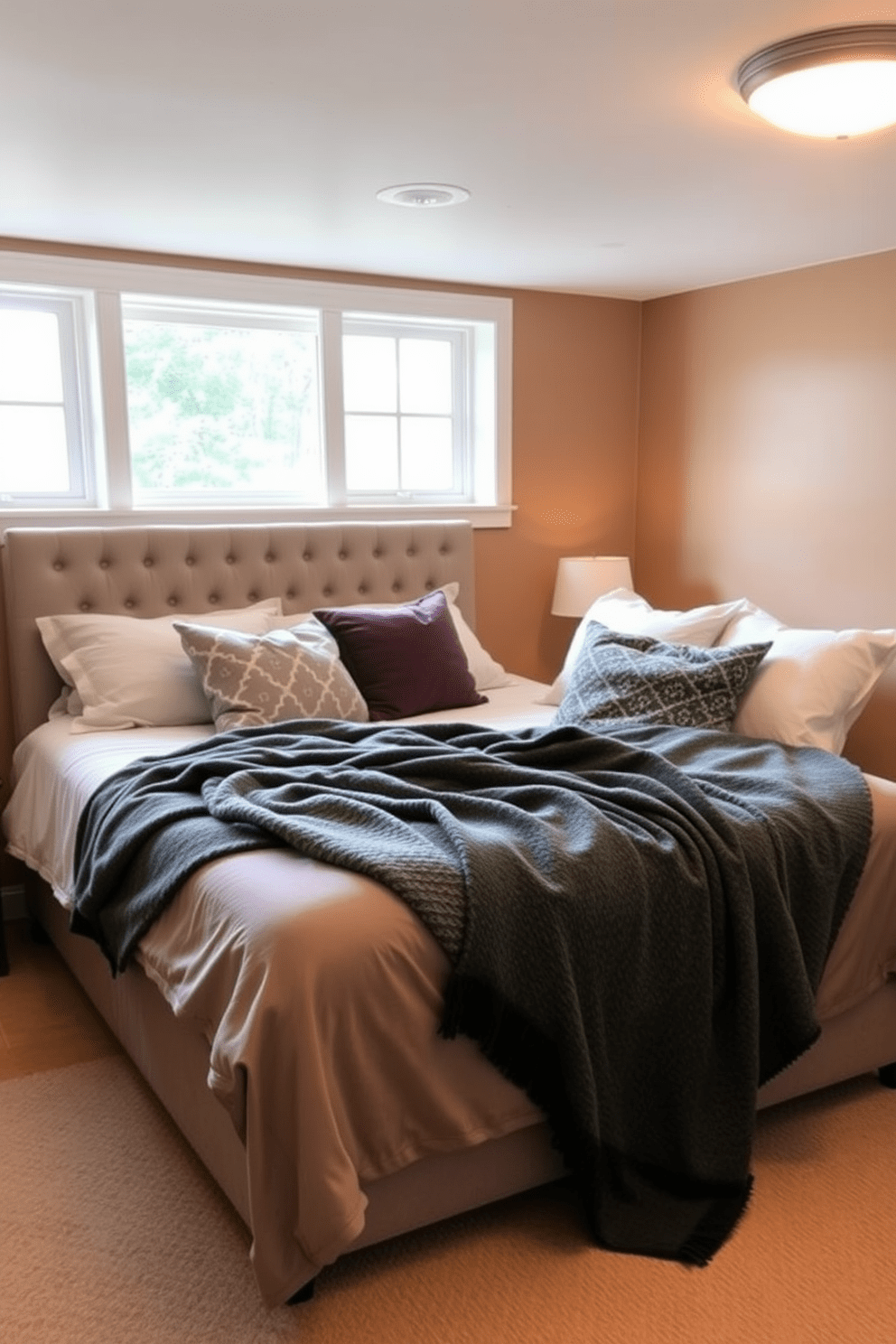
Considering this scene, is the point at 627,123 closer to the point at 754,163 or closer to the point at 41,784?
the point at 754,163

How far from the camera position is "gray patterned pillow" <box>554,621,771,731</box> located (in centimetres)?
292

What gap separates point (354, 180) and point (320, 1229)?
2295mm

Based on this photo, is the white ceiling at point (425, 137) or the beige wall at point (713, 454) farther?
the beige wall at point (713, 454)

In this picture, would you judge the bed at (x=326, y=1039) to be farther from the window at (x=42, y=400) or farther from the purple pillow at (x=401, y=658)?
the window at (x=42, y=400)

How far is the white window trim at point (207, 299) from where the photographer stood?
3.40m

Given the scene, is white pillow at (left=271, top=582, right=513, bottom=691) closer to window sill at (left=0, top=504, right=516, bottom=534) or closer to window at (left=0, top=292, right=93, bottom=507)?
window sill at (left=0, top=504, right=516, bottom=534)

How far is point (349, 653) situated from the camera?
3.41 meters

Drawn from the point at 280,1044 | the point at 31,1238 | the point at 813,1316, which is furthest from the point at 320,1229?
the point at 813,1316

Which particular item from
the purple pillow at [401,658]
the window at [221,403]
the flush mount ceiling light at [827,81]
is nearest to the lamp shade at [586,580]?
the purple pillow at [401,658]

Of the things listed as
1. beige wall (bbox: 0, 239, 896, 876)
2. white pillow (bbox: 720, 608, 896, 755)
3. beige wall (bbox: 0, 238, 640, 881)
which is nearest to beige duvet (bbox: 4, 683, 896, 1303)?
white pillow (bbox: 720, 608, 896, 755)

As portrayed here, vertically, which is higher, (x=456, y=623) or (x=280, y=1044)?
(x=456, y=623)

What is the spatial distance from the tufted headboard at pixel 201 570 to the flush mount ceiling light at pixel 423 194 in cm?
118

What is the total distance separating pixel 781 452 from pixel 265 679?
204 cm

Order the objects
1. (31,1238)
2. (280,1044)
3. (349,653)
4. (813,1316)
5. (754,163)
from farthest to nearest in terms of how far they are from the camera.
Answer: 1. (349,653)
2. (754,163)
3. (31,1238)
4. (813,1316)
5. (280,1044)
